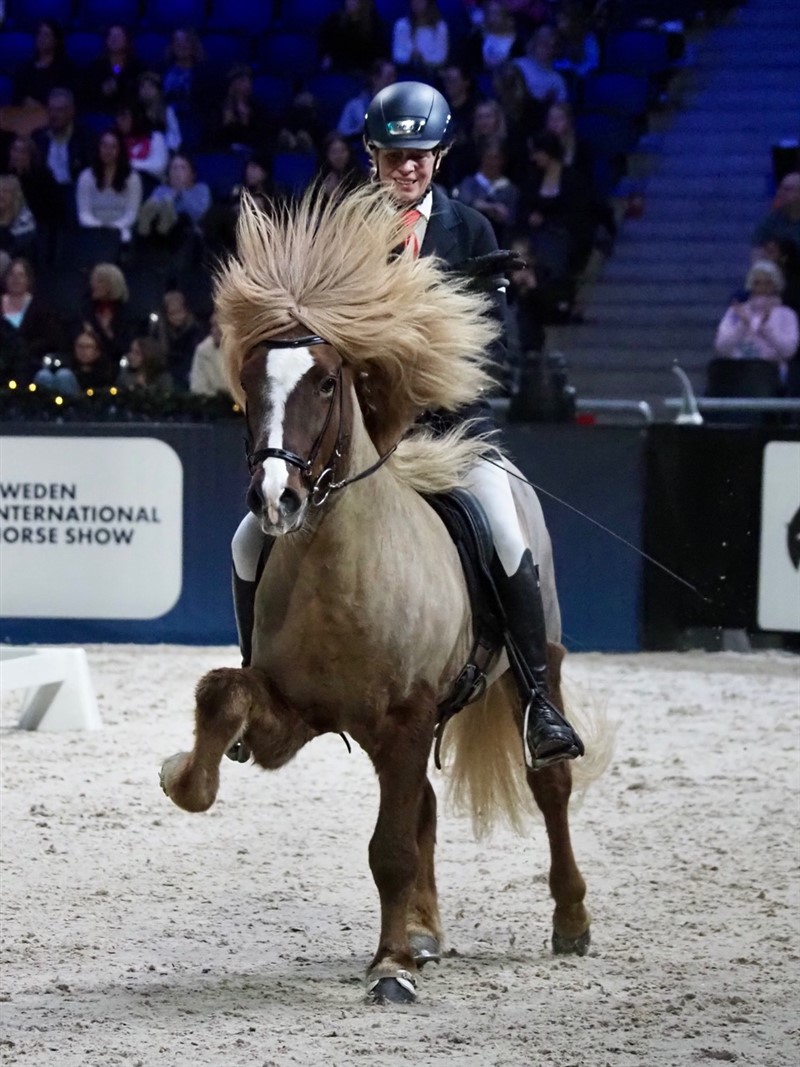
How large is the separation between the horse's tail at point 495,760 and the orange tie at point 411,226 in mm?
1354

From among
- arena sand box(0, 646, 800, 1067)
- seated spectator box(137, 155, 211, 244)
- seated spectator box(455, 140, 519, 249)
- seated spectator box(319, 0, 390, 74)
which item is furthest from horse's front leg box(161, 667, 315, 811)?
seated spectator box(319, 0, 390, 74)

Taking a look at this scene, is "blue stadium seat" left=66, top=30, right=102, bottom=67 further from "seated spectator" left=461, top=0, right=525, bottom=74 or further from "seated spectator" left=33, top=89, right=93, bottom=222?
"seated spectator" left=461, top=0, right=525, bottom=74

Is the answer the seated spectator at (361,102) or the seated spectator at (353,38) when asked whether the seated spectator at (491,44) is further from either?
the seated spectator at (353,38)

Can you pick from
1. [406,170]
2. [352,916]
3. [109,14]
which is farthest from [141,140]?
[352,916]

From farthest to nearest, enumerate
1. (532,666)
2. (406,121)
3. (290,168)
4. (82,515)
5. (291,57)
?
(291,57)
(290,168)
(82,515)
(532,666)
(406,121)

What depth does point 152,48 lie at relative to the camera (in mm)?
15172

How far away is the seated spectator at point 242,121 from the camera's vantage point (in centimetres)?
1413

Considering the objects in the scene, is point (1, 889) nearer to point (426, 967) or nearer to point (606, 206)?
point (426, 967)

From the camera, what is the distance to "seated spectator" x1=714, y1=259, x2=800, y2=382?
11391 millimetres

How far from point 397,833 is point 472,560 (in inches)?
32.3

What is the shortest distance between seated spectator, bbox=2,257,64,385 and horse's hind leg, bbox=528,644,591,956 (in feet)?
22.8

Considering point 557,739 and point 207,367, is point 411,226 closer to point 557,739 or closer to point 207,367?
point 557,739

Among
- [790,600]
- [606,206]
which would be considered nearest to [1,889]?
[790,600]

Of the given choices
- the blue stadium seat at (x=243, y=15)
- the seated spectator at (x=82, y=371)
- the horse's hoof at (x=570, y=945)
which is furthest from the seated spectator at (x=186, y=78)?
the horse's hoof at (x=570, y=945)
